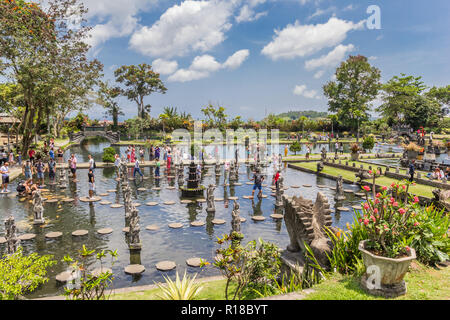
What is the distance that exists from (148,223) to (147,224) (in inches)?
5.3

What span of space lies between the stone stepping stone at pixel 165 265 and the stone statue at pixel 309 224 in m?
3.68

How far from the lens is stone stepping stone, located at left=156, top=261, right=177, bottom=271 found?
8.87m

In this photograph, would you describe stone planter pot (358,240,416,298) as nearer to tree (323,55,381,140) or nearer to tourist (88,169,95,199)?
tourist (88,169,95,199)

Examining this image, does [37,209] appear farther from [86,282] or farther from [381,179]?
[381,179]

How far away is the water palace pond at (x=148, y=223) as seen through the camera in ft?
30.9

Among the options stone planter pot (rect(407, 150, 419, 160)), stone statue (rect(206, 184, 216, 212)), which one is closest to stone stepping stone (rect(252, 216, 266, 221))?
stone statue (rect(206, 184, 216, 212))

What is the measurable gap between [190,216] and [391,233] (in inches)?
389

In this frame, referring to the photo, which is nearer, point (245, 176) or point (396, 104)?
point (245, 176)

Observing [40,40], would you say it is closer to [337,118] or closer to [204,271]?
[204,271]

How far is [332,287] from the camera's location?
5.70 meters

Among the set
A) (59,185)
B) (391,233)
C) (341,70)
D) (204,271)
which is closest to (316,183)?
(204,271)

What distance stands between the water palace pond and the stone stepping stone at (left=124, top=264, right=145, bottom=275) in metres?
0.16

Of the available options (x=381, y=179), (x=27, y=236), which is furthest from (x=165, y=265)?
(x=381, y=179)
